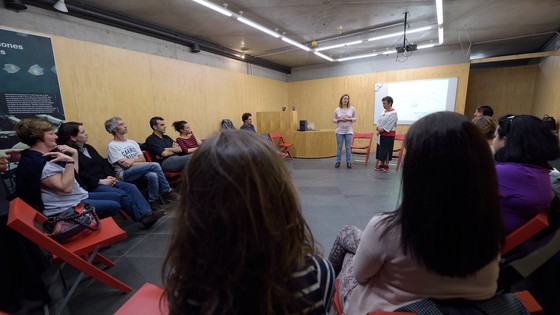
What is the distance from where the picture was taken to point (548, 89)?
18.0ft

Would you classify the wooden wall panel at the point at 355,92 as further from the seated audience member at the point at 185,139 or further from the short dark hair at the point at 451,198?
the short dark hair at the point at 451,198

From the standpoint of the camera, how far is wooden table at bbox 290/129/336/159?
6562 millimetres

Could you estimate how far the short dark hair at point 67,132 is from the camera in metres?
2.55

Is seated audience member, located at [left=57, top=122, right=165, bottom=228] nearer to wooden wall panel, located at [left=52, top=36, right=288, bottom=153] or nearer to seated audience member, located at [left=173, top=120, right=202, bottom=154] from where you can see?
wooden wall panel, located at [left=52, top=36, right=288, bottom=153]

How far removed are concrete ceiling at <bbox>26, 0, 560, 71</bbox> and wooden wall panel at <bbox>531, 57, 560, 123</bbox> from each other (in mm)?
639

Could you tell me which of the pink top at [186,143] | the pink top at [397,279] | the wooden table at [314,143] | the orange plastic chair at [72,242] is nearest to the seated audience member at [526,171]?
the pink top at [397,279]

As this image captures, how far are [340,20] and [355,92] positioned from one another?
11.3ft

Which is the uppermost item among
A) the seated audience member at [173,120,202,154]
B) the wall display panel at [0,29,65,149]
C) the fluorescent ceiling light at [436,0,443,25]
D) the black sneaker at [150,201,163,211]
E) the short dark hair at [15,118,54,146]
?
the fluorescent ceiling light at [436,0,443,25]

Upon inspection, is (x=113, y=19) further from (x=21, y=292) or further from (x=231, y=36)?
(x=21, y=292)

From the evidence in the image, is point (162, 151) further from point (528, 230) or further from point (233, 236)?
point (528, 230)

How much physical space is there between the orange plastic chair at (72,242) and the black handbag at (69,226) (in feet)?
0.14

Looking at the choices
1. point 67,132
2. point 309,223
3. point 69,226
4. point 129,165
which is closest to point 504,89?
point 309,223

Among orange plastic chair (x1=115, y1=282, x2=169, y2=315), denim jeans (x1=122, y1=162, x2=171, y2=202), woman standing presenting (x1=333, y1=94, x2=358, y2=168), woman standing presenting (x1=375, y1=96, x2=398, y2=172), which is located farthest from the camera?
woman standing presenting (x1=333, y1=94, x2=358, y2=168)

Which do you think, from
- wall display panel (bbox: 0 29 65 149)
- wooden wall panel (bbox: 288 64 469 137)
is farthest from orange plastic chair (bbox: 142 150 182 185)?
wooden wall panel (bbox: 288 64 469 137)
